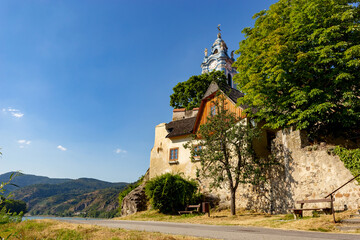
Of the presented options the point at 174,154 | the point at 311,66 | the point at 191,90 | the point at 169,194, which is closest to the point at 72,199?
the point at 191,90

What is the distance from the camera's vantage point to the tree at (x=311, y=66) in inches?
559

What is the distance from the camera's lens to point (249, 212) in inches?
702

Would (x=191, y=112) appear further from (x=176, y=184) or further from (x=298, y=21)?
(x=298, y=21)

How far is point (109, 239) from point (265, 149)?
17095mm

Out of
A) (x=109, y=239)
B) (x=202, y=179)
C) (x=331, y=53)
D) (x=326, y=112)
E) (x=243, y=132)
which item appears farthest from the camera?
(x=202, y=179)

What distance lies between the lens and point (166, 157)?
2761 cm

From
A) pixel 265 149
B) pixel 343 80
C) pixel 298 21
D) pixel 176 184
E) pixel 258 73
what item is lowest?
pixel 176 184

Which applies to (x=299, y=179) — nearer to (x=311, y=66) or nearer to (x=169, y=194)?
(x=311, y=66)

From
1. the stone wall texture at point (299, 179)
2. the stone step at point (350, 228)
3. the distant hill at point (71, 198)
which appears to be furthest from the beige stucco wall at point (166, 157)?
the distant hill at point (71, 198)

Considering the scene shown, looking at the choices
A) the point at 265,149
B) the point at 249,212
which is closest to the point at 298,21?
the point at 265,149

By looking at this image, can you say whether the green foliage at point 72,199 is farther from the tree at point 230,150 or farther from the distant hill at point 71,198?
the tree at point 230,150

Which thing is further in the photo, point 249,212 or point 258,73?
point 249,212

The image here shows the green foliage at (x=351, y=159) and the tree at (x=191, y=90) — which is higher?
the tree at (x=191, y=90)

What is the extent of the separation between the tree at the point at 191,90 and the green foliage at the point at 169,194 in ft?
70.2
